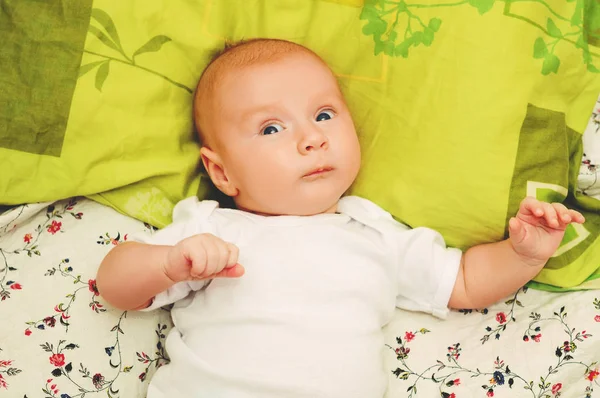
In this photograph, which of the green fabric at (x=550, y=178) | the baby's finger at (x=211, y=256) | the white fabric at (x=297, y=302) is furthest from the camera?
the green fabric at (x=550, y=178)

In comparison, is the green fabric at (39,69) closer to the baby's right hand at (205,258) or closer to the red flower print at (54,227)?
the red flower print at (54,227)

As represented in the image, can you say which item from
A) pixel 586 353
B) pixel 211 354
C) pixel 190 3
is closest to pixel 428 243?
pixel 586 353

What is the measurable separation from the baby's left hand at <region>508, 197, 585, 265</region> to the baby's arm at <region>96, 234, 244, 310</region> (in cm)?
47

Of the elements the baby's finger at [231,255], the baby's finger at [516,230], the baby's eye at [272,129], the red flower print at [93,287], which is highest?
the baby's eye at [272,129]

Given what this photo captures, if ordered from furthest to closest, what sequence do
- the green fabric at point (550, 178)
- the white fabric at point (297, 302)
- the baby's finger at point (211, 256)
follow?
the green fabric at point (550, 178)
the white fabric at point (297, 302)
the baby's finger at point (211, 256)

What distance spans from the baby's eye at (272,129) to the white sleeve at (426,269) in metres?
0.30

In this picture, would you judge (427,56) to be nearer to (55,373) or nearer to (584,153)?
(584,153)

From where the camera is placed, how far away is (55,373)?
44.1 inches

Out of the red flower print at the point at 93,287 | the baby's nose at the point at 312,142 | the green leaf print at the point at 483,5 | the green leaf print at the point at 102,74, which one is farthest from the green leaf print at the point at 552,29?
the red flower print at the point at 93,287

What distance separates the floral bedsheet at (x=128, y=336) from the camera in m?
1.13

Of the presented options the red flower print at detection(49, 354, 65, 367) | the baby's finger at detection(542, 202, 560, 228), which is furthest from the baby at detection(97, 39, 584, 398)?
the red flower print at detection(49, 354, 65, 367)

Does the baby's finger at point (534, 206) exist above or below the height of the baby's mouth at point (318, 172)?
above

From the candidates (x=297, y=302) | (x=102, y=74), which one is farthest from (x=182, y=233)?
(x=102, y=74)

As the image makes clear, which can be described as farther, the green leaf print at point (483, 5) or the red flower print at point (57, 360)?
the green leaf print at point (483, 5)
